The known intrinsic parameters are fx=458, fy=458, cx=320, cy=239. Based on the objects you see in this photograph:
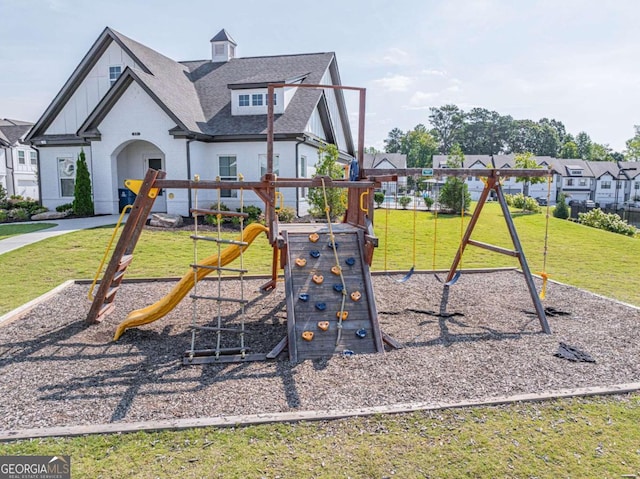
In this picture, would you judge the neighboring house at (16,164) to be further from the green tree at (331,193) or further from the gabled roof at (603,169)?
the gabled roof at (603,169)

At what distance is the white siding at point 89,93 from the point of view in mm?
21266

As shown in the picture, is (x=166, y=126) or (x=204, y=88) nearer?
(x=166, y=126)

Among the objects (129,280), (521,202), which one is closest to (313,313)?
(129,280)

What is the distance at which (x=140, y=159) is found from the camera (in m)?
21.8

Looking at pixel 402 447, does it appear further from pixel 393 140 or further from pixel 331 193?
pixel 393 140

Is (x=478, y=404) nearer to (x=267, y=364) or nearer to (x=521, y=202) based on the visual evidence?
(x=267, y=364)

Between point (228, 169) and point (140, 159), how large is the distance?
468 cm

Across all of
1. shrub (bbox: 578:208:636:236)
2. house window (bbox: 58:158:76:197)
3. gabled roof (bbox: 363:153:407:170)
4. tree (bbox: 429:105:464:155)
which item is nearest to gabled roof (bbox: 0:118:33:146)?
house window (bbox: 58:158:76:197)

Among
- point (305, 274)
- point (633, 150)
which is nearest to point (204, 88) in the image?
point (305, 274)

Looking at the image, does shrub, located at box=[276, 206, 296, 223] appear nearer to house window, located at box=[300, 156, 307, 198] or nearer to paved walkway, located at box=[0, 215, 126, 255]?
house window, located at box=[300, 156, 307, 198]

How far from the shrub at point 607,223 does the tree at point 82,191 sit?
1020 inches

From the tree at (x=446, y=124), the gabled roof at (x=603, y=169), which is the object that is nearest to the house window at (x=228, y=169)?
the gabled roof at (x=603, y=169)

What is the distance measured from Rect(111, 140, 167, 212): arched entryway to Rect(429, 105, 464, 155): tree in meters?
96.8

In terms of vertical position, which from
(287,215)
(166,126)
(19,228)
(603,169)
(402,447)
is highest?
(603,169)
